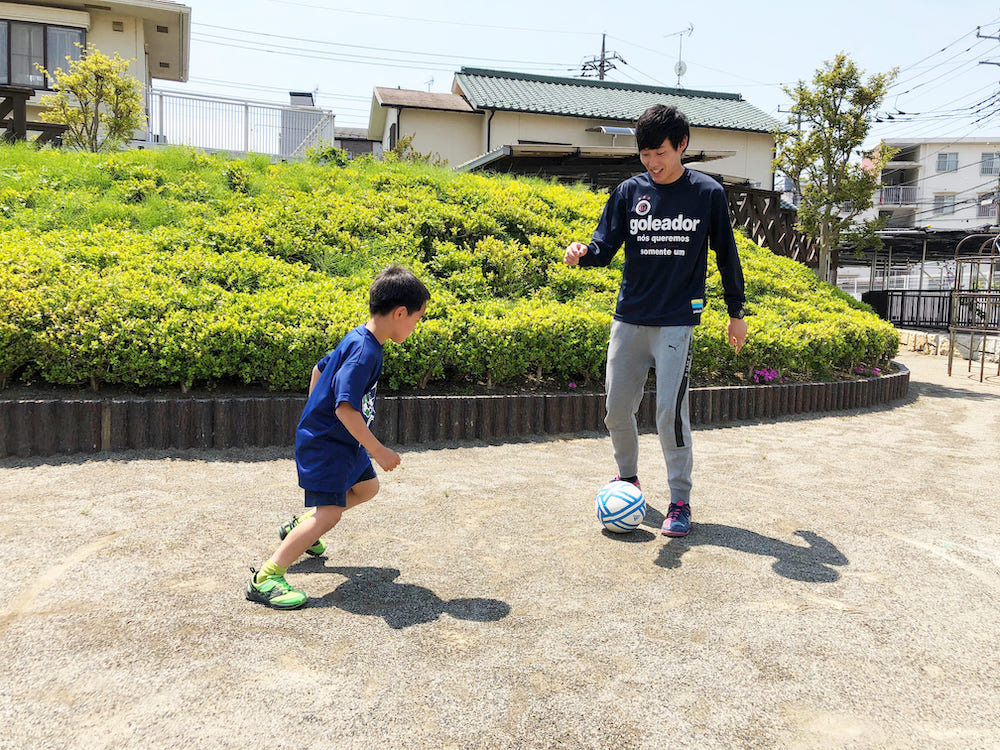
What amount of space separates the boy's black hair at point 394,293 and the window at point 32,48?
69.3 ft

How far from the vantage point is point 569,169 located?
15875 millimetres

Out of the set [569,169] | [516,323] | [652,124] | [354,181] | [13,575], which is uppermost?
[569,169]

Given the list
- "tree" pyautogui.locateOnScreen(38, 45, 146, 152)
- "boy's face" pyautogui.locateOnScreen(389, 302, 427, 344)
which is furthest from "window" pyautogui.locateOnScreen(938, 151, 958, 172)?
"boy's face" pyautogui.locateOnScreen(389, 302, 427, 344)

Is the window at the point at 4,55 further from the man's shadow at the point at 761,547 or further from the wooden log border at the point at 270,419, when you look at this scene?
the man's shadow at the point at 761,547

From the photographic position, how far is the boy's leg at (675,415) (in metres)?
3.69

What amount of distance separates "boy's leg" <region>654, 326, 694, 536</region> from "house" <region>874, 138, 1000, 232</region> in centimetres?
5512

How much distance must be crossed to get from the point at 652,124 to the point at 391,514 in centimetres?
249

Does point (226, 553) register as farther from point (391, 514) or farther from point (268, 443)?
point (268, 443)

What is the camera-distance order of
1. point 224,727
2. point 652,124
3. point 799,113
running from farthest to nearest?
1. point 799,113
2. point 652,124
3. point 224,727

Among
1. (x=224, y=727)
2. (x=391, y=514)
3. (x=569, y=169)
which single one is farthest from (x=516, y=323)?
(x=569, y=169)

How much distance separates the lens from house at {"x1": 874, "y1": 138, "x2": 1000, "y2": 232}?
168 ft

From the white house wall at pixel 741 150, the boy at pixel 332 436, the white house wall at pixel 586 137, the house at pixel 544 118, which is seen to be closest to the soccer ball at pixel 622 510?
the boy at pixel 332 436

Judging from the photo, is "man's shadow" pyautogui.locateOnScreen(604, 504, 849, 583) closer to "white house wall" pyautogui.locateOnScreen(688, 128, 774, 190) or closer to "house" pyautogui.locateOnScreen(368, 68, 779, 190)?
"house" pyautogui.locateOnScreen(368, 68, 779, 190)

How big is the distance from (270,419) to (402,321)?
2.85m
